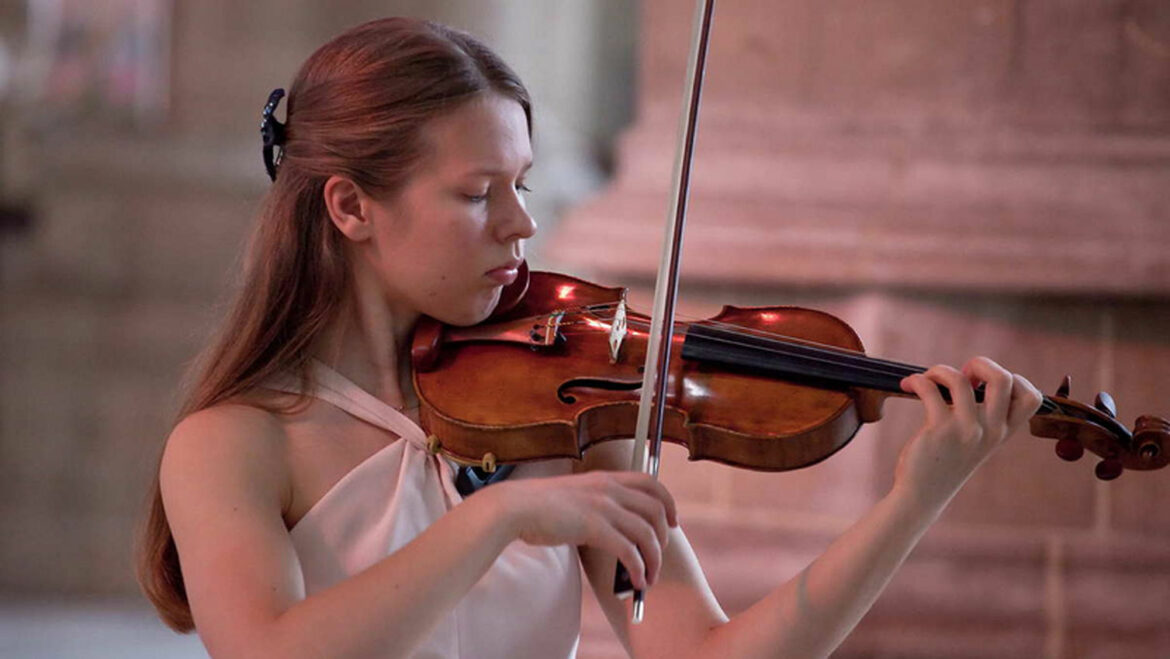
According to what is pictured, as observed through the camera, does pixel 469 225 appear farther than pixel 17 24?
No

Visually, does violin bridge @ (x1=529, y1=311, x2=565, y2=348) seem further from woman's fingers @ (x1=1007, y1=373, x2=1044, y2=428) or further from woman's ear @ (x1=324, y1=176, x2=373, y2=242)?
woman's fingers @ (x1=1007, y1=373, x2=1044, y2=428)

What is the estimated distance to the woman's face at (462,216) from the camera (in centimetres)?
162

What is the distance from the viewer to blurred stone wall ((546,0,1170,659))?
119 inches

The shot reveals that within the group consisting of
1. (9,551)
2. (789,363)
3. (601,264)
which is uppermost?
(789,363)

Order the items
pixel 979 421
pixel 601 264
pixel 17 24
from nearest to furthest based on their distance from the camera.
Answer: pixel 979 421, pixel 601 264, pixel 17 24

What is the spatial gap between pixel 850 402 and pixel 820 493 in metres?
1.67

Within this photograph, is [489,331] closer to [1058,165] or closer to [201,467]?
[201,467]

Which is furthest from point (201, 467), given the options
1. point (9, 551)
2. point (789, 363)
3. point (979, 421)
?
point (9, 551)

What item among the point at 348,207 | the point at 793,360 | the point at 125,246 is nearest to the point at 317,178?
the point at 348,207

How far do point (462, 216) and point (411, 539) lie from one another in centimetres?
34

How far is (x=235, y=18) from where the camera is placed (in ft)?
14.4

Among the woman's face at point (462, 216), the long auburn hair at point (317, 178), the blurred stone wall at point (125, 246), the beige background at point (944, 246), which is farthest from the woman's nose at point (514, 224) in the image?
the blurred stone wall at point (125, 246)

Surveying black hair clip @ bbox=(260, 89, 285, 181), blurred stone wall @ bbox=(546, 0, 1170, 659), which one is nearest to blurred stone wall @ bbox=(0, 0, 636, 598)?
blurred stone wall @ bbox=(546, 0, 1170, 659)

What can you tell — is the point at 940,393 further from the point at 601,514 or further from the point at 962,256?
the point at 962,256
